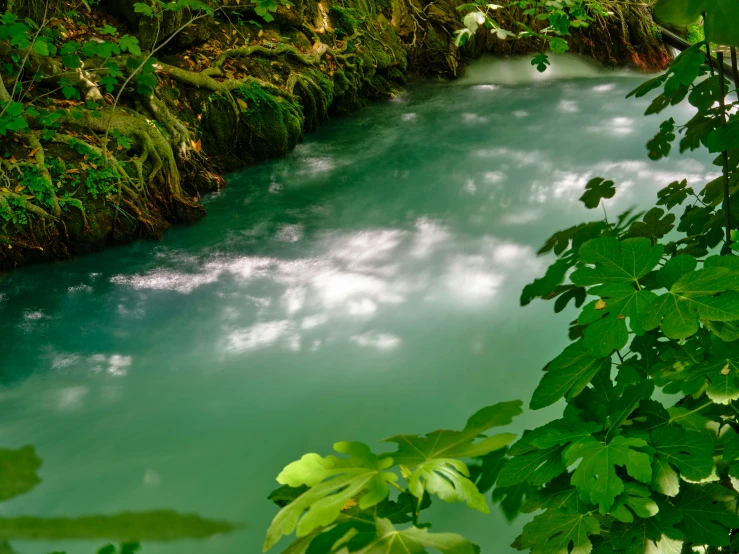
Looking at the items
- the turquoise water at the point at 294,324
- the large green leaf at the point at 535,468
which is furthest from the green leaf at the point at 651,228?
the turquoise water at the point at 294,324

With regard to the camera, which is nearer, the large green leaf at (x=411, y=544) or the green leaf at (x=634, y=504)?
the large green leaf at (x=411, y=544)

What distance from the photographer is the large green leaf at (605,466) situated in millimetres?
989

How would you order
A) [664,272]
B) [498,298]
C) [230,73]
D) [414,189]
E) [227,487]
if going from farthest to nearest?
[230,73] → [414,189] → [498,298] → [227,487] → [664,272]

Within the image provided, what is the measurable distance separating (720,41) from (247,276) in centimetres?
424

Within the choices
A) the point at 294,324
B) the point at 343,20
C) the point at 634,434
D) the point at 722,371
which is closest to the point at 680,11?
the point at 722,371

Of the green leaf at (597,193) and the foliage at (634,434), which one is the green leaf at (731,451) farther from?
the green leaf at (597,193)

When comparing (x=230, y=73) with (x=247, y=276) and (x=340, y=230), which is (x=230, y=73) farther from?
(x=247, y=276)

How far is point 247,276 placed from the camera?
4871 millimetres

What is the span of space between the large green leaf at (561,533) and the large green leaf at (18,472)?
38.8 inches

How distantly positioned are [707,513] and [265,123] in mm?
6532

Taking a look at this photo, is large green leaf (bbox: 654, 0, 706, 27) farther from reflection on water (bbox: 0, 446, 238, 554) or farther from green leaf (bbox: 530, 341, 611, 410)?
reflection on water (bbox: 0, 446, 238, 554)

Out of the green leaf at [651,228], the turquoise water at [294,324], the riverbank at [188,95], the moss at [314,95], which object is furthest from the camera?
the moss at [314,95]

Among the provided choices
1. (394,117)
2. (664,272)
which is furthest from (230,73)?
(664,272)

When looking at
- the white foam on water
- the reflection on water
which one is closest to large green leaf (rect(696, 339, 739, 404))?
the reflection on water
